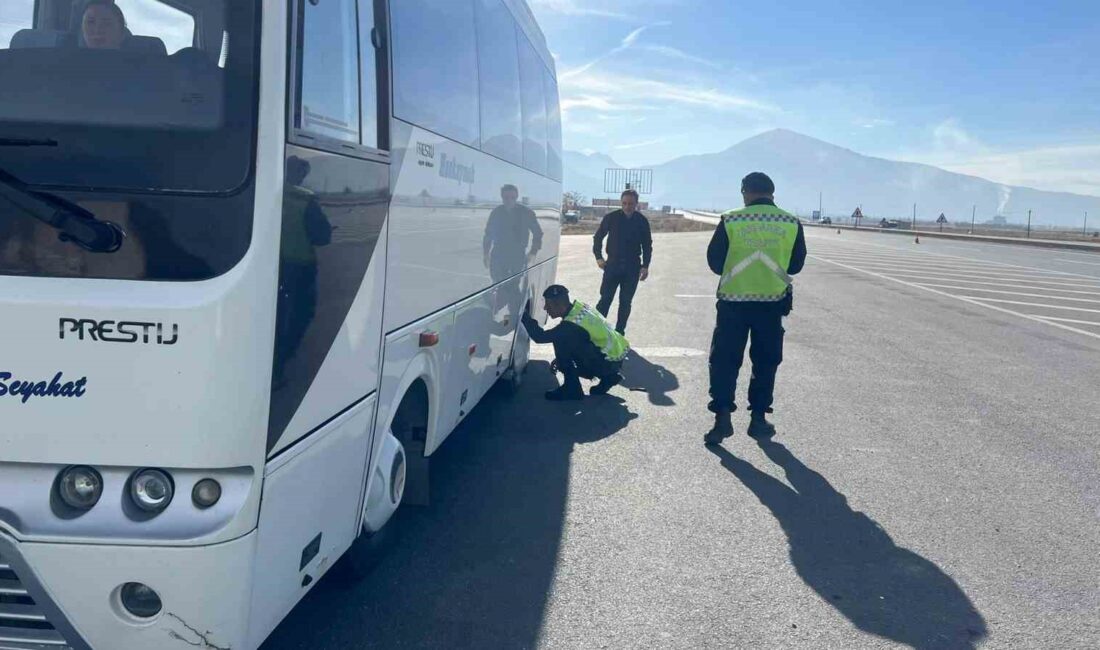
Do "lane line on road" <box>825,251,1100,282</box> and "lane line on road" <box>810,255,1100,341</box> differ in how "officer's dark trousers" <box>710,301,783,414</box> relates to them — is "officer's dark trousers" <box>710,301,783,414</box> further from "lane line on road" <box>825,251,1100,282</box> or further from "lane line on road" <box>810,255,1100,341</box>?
"lane line on road" <box>825,251,1100,282</box>

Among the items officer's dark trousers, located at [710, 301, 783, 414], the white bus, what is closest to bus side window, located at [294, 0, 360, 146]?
the white bus

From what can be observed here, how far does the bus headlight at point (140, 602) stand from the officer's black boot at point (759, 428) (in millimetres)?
5258

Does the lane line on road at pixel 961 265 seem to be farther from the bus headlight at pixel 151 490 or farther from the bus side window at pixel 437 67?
the bus headlight at pixel 151 490

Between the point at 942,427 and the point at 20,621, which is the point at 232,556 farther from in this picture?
the point at 942,427

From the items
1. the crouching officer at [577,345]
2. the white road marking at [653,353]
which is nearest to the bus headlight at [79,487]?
the crouching officer at [577,345]

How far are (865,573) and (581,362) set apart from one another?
4.14 metres

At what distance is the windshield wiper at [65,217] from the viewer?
253 cm

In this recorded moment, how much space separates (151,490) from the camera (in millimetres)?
2709

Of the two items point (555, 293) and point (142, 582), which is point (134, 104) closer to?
point (142, 582)

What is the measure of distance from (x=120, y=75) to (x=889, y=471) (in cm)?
541

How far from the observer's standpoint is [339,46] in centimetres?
325

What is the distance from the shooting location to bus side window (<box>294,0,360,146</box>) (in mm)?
2920

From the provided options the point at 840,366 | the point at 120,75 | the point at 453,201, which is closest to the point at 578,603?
the point at 453,201

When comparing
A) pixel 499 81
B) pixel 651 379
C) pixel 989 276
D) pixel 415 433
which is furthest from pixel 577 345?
pixel 989 276
